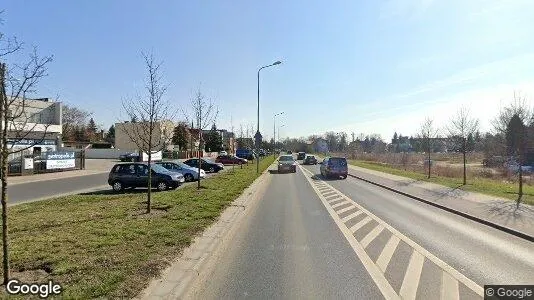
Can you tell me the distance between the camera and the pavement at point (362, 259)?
18.1 ft

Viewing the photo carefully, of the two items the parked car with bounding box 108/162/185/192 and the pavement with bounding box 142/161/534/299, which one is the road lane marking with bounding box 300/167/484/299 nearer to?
the pavement with bounding box 142/161/534/299

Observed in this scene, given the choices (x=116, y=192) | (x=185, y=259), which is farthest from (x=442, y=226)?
(x=116, y=192)

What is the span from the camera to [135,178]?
64.3 ft

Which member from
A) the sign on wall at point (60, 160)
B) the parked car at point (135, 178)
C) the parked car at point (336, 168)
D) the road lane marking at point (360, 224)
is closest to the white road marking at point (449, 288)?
the road lane marking at point (360, 224)

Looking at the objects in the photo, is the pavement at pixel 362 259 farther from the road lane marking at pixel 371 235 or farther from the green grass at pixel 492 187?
the green grass at pixel 492 187

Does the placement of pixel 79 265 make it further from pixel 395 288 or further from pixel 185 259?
pixel 395 288

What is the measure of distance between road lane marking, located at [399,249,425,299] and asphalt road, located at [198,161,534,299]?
1 centimetres

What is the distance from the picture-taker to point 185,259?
6914 mm

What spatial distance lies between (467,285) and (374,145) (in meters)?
131

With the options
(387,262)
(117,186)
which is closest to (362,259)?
(387,262)

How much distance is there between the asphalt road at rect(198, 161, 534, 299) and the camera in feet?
18.2
